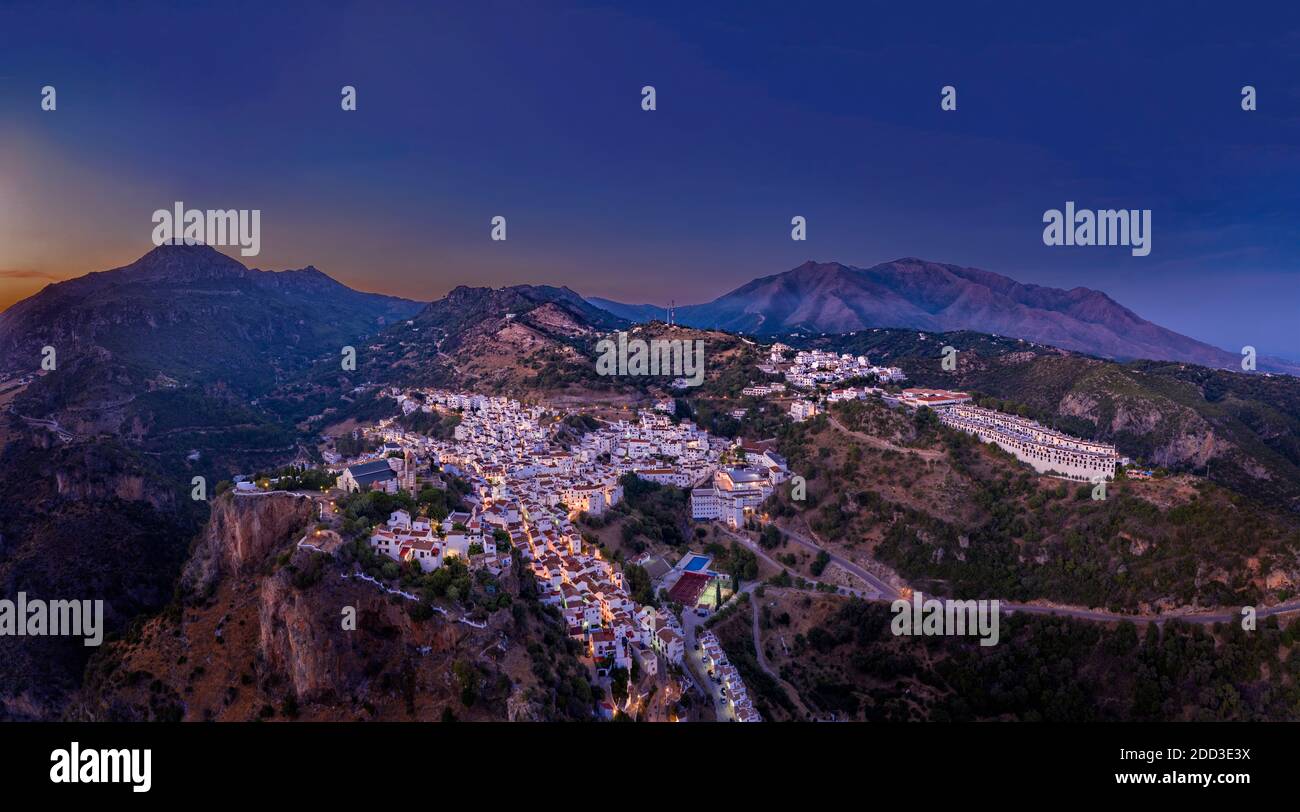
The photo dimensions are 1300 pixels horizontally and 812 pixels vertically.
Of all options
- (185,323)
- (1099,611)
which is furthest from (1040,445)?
(185,323)

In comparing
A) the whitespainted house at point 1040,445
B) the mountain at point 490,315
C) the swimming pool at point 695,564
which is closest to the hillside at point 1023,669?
the swimming pool at point 695,564

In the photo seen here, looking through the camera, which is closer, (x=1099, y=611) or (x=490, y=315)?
(x=1099, y=611)

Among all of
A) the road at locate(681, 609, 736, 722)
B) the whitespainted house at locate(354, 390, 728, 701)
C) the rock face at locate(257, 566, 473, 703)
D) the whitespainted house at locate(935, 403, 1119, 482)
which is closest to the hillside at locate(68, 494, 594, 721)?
the rock face at locate(257, 566, 473, 703)

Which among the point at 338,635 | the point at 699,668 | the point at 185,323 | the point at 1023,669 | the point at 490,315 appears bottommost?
the point at 1023,669

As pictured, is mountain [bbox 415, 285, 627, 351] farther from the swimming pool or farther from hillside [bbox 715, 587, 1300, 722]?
hillside [bbox 715, 587, 1300, 722]

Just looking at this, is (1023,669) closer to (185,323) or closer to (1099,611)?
(1099,611)

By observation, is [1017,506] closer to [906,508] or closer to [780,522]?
[906,508]
